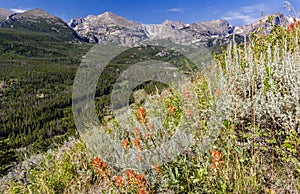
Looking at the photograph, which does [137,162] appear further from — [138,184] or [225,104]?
[225,104]

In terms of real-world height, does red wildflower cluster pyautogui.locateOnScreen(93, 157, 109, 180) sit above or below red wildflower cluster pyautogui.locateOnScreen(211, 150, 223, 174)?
below

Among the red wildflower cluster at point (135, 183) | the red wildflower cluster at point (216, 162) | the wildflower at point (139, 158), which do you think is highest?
the red wildflower cluster at point (216, 162)

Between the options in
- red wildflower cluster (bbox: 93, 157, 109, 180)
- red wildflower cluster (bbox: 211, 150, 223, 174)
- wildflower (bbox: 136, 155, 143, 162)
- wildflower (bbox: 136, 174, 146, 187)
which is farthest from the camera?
red wildflower cluster (bbox: 93, 157, 109, 180)

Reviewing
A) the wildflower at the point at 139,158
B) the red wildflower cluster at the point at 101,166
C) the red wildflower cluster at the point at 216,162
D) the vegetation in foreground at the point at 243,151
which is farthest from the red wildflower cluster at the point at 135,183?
the red wildflower cluster at the point at 216,162

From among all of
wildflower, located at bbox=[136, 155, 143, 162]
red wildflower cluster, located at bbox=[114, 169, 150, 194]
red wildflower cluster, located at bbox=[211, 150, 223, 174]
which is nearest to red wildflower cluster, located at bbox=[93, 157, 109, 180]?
red wildflower cluster, located at bbox=[114, 169, 150, 194]

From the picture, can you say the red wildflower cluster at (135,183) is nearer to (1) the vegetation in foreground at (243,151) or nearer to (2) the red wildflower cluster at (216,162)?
(1) the vegetation in foreground at (243,151)

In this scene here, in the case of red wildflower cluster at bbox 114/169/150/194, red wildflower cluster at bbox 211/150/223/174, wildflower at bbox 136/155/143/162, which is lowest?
red wildflower cluster at bbox 114/169/150/194

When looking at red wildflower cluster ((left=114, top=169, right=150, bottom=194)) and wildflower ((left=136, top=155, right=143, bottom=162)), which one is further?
wildflower ((left=136, top=155, right=143, bottom=162))

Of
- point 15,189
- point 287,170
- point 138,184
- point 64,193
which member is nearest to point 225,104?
point 287,170

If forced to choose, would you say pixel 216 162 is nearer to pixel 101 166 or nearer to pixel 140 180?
pixel 140 180

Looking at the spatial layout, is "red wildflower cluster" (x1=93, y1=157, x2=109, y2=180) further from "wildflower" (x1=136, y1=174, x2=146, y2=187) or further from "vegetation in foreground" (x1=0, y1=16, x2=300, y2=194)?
"wildflower" (x1=136, y1=174, x2=146, y2=187)

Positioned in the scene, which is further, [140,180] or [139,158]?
[139,158]

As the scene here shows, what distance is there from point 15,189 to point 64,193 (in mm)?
1002

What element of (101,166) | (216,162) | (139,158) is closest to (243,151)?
(216,162)
